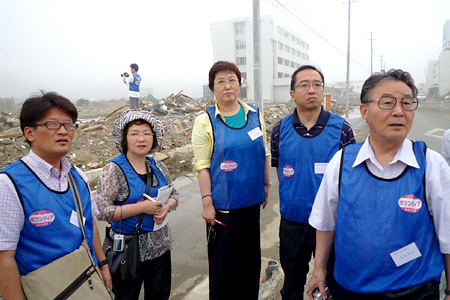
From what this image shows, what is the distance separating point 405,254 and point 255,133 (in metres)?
1.40

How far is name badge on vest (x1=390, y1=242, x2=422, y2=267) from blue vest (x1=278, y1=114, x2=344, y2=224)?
85 cm

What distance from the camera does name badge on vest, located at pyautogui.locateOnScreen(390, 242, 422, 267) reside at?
1378 millimetres

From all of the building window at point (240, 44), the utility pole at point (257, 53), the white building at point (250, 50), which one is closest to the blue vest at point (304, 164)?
the utility pole at point (257, 53)

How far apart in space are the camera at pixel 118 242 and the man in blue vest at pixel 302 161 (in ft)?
4.10

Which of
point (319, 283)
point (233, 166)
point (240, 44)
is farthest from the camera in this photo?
point (240, 44)

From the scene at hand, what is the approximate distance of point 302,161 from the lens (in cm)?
224

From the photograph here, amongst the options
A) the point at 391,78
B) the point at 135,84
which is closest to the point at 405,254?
the point at 391,78

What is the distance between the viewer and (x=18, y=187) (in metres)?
1.48

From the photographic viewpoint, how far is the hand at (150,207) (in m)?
2.13

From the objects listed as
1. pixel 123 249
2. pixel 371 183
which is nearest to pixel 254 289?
pixel 123 249

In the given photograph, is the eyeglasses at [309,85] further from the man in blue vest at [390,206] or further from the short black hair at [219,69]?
the man in blue vest at [390,206]

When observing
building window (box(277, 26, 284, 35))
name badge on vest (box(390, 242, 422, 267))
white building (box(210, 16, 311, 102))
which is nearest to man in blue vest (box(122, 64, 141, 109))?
name badge on vest (box(390, 242, 422, 267))

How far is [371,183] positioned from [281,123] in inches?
45.0

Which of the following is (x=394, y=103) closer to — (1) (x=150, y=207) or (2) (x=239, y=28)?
(1) (x=150, y=207)
